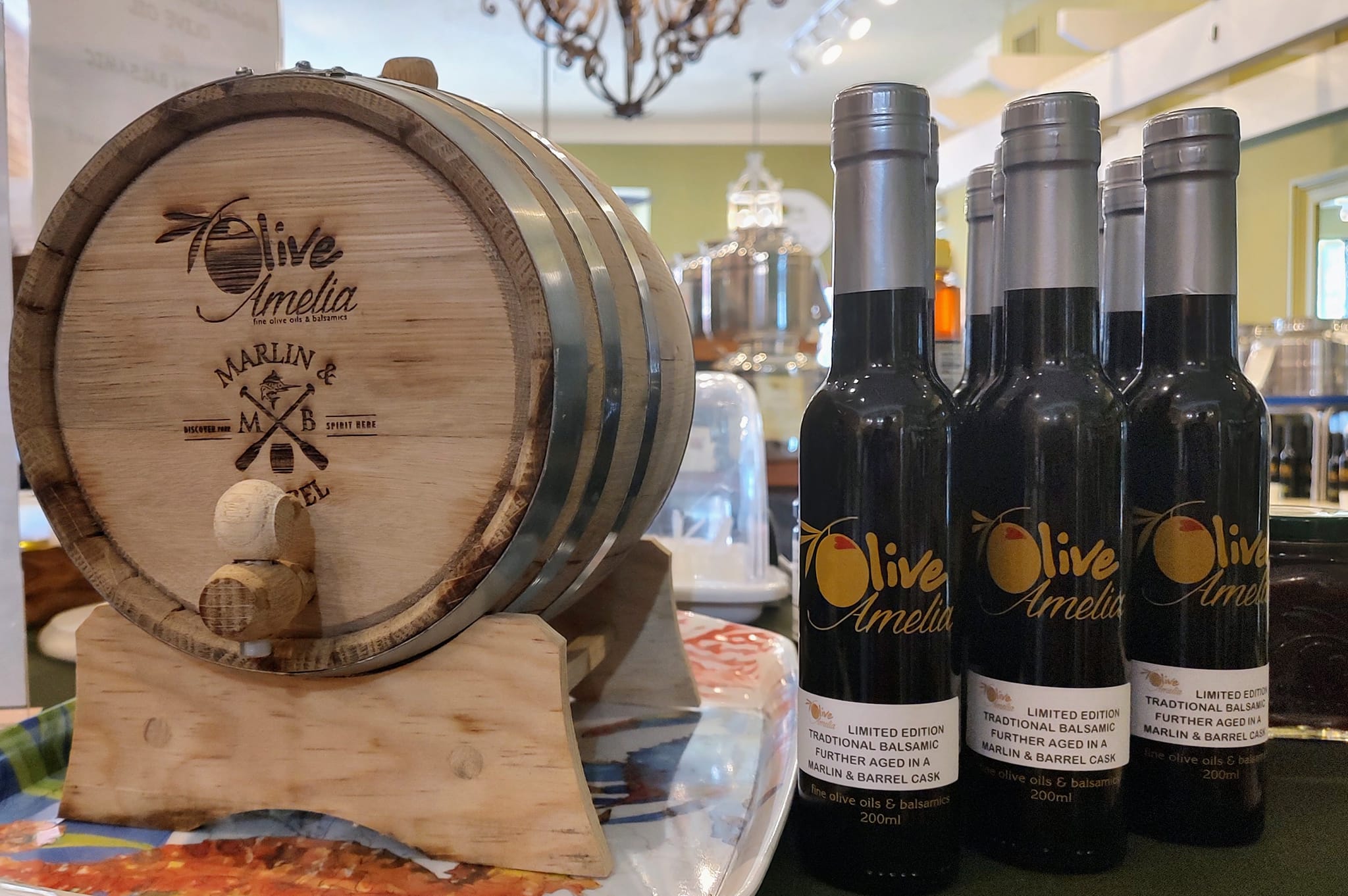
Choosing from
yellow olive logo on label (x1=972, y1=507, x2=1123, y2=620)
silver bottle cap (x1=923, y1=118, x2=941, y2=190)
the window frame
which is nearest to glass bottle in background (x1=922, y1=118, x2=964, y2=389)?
silver bottle cap (x1=923, y1=118, x2=941, y2=190)

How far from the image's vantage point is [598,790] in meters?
0.68

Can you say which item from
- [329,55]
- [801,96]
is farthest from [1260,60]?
[329,55]

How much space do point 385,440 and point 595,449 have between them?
4.9 inches

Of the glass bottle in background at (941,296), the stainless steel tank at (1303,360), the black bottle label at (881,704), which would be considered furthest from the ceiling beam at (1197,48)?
the black bottle label at (881,704)

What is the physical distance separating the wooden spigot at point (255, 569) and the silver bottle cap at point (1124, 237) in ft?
1.84

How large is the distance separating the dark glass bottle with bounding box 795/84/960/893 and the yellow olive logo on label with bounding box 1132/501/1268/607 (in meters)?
0.17

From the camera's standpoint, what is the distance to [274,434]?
1.96ft

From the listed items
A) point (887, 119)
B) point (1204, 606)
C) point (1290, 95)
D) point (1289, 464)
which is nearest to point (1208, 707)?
point (1204, 606)

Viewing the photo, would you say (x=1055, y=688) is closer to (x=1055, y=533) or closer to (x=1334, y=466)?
Answer: (x=1055, y=533)

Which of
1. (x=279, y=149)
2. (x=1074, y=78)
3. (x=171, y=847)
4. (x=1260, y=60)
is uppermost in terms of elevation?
(x=1074, y=78)

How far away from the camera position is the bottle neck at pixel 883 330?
547mm

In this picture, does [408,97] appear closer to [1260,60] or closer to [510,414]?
[510,414]

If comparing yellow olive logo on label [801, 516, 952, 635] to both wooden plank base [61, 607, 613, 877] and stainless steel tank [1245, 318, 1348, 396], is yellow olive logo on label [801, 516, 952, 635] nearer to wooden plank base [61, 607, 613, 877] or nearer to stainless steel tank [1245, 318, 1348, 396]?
wooden plank base [61, 607, 613, 877]

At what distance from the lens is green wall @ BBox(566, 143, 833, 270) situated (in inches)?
315
